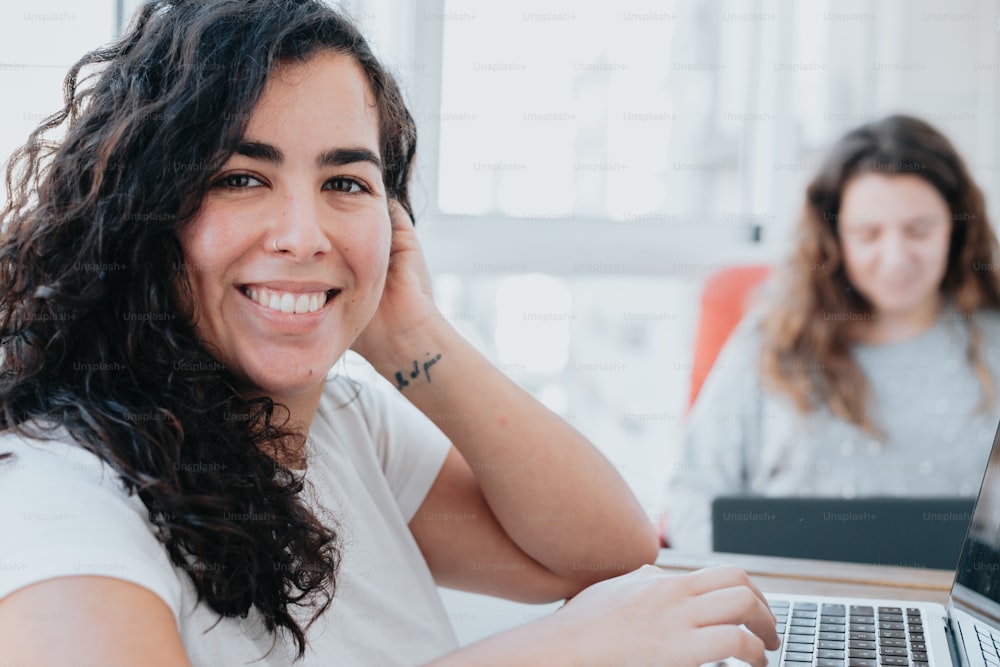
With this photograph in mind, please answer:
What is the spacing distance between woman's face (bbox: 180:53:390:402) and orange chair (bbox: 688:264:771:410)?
4.76 ft

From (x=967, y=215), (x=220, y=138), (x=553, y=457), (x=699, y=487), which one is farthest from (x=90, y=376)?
(x=967, y=215)

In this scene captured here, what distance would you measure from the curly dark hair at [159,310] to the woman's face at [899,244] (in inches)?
64.3

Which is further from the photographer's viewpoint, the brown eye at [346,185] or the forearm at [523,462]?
the forearm at [523,462]

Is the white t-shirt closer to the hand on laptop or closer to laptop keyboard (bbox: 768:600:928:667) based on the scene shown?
the hand on laptop

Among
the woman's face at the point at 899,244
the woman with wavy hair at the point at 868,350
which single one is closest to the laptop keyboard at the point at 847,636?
the woman with wavy hair at the point at 868,350

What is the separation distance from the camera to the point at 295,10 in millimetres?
987

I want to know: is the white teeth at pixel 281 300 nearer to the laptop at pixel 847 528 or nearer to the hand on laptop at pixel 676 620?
the hand on laptop at pixel 676 620

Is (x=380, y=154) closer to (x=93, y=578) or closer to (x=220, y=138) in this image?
(x=220, y=138)

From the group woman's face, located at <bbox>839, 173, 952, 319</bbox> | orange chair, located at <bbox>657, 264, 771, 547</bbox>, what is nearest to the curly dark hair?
orange chair, located at <bbox>657, 264, 771, 547</bbox>

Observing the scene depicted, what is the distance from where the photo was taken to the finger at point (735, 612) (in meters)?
0.85

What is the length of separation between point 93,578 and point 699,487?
5.51ft

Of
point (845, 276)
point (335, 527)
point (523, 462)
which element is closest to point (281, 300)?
point (335, 527)

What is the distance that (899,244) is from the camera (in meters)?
2.19

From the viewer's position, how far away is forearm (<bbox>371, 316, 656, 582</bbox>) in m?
1.17
